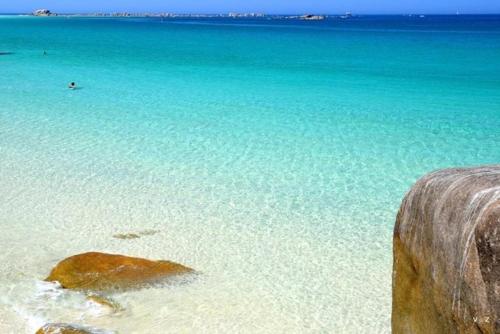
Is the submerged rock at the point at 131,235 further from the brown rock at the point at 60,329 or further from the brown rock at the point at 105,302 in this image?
the brown rock at the point at 60,329

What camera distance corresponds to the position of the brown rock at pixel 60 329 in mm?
4934

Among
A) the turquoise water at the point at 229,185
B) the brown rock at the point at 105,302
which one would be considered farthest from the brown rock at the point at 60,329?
the brown rock at the point at 105,302

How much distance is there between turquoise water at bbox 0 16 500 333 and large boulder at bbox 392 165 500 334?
7.12ft

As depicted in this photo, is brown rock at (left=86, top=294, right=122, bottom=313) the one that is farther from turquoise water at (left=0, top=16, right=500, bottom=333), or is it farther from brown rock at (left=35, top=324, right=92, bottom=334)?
brown rock at (left=35, top=324, right=92, bottom=334)

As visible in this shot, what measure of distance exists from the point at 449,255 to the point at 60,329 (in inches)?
131

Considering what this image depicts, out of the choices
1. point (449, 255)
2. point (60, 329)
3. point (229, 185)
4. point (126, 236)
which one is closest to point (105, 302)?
point (60, 329)

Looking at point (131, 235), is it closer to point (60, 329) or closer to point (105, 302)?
point (105, 302)

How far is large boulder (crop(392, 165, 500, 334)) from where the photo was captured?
7.98 ft

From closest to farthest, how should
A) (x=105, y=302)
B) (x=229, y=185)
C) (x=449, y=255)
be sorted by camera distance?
(x=449, y=255)
(x=105, y=302)
(x=229, y=185)

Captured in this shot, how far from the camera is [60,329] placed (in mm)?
4965

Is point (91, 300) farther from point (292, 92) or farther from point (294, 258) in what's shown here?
point (292, 92)

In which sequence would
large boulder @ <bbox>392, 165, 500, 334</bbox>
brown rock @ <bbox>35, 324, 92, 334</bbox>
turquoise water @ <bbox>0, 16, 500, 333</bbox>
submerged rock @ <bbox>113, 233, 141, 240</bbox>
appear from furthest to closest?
1. submerged rock @ <bbox>113, 233, 141, 240</bbox>
2. turquoise water @ <bbox>0, 16, 500, 333</bbox>
3. brown rock @ <bbox>35, 324, 92, 334</bbox>
4. large boulder @ <bbox>392, 165, 500, 334</bbox>

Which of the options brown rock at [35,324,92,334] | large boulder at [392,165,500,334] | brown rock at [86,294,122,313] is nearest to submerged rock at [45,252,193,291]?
brown rock at [86,294,122,313]

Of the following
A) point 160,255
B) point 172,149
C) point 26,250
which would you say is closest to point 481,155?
point 172,149
